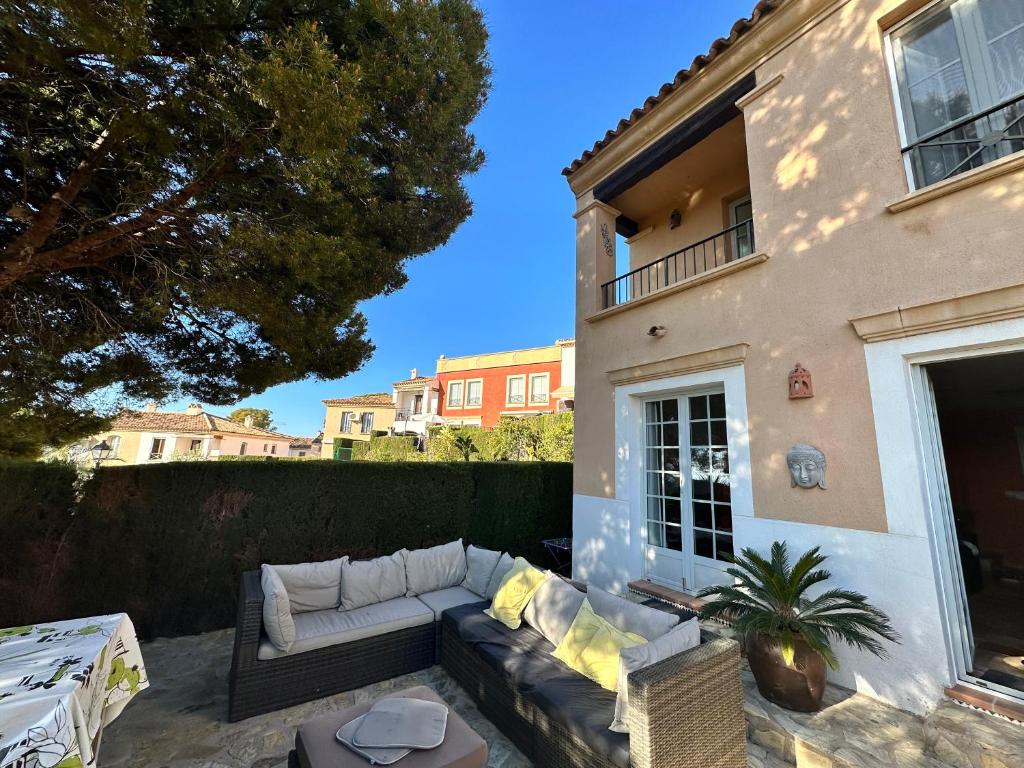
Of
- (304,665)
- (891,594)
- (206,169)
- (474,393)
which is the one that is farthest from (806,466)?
(474,393)

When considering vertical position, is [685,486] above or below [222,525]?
above

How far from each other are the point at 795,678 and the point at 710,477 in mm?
2181

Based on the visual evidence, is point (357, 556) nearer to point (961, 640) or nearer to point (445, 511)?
point (445, 511)

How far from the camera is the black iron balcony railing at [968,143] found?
3.26 metres

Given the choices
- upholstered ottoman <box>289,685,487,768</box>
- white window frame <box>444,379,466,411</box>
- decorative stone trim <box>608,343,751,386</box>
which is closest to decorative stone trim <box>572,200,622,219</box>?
decorative stone trim <box>608,343,751,386</box>

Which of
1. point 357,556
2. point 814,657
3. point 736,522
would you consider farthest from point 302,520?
point 814,657

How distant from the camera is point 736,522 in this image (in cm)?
432

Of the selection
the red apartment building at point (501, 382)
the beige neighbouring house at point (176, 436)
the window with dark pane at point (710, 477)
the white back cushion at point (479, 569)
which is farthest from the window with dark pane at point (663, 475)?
the beige neighbouring house at point (176, 436)

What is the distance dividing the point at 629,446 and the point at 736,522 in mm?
1678

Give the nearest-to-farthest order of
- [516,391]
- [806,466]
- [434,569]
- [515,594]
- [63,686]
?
1. [63,686]
2. [806,466]
3. [515,594]
4. [434,569]
5. [516,391]

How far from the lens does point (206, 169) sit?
358 cm

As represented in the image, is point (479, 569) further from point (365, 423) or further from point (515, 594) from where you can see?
point (365, 423)

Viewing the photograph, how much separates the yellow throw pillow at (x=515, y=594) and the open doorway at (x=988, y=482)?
165 inches

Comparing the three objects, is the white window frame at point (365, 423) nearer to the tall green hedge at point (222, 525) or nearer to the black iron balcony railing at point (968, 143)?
the tall green hedge at point (222, 525)
